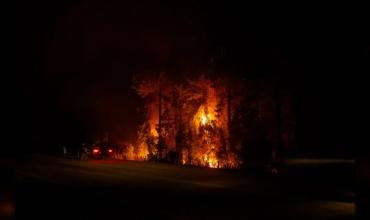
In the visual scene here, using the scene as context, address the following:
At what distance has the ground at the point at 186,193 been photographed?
42.3 feet

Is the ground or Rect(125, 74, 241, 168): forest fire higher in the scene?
Rect(125, 74, 241, 168): forest fire

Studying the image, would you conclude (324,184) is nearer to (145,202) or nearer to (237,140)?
(145,202)

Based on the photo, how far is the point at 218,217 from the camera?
12406 millimetres

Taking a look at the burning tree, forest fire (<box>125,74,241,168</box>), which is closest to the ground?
the burning tree

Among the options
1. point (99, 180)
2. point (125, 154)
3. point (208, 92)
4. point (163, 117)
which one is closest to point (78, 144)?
point (125, 154)

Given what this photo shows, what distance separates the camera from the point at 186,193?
16.9 m

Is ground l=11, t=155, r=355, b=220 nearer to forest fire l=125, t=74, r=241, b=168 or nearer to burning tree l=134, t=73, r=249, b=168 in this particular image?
burning tree l=134, t=73, r=249, b=168

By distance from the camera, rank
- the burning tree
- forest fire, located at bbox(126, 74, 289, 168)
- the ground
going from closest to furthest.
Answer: the ground < forest fire, located at bbox(126, 74, 289, 168) < the burning tree

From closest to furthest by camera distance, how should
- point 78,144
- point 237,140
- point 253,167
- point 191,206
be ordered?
1. point 191,206
2. point 253,167
3. point 237,140
4. point 78,144

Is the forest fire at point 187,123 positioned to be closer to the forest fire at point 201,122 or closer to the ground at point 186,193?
the forest fire at point 201,122

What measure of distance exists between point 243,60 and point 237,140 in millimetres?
4243

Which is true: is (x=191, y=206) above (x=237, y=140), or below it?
below

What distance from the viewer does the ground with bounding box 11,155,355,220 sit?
12883mm

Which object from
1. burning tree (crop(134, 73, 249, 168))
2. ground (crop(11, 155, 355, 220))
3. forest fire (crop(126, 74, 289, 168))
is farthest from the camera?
burning tree (crop(134, 73, 249, 168))
